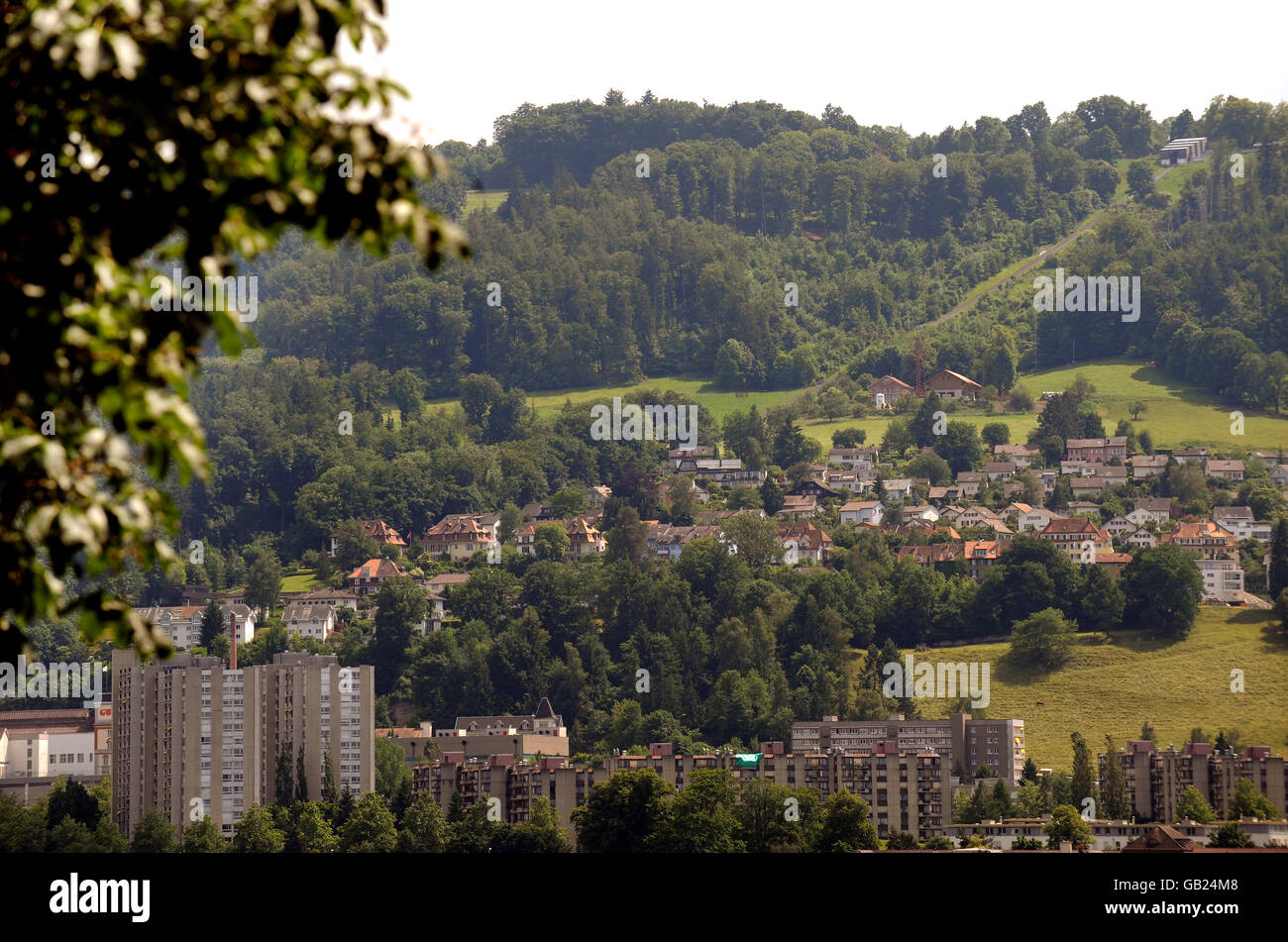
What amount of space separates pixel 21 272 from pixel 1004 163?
17251cm

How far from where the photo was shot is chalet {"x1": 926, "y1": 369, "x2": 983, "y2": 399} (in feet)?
422

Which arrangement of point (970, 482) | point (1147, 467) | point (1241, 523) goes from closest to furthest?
point (1241, 523)
point (1147, 467)
point (970, 482)

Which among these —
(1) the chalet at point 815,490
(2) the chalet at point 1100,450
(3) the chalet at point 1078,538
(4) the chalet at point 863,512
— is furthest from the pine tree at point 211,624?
(2) the chalet at point 1100,450

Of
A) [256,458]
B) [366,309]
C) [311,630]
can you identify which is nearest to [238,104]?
[311,630]

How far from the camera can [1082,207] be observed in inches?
6708

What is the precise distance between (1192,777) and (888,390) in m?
68.5

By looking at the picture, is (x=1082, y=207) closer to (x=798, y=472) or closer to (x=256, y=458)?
(x=798, y=472)

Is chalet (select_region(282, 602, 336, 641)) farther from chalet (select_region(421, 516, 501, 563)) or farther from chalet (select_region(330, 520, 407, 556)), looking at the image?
chalet (select_region(421, 516, 501, 563))

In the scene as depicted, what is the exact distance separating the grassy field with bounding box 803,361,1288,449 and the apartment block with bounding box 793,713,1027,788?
44629 millimetres

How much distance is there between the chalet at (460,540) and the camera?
110 metres

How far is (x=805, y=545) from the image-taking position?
336ft

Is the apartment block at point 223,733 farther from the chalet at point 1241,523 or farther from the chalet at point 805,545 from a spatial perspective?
the chalet at point 1241,523

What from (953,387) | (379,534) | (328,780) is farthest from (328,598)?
(953,387)

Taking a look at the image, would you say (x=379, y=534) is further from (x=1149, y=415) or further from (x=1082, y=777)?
(x=1082, y=777)
